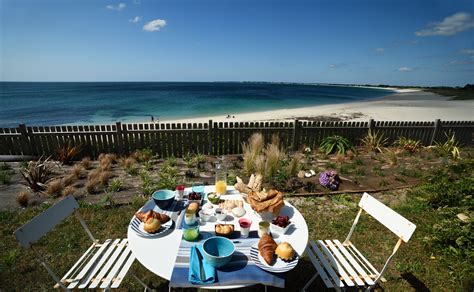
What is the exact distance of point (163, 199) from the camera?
Answer: 269 cm

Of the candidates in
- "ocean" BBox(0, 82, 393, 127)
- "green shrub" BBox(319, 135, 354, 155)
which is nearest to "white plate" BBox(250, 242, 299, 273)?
"green shrub" BBox(319, 135, 354, 155)

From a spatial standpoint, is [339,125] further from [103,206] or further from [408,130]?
[103,206]

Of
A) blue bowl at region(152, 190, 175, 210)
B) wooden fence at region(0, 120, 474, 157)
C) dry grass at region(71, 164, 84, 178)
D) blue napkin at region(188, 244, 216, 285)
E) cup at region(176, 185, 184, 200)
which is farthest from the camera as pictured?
wooden fence at region(0, 120, 474, 157)

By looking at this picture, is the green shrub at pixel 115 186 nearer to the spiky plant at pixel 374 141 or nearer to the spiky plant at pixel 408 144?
the spiky plant at pixel 374 141

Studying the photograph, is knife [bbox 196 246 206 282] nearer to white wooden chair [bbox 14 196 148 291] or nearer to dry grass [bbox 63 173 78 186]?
white wooden chair [bbox 14 196 148 291]

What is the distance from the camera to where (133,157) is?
7215 mm

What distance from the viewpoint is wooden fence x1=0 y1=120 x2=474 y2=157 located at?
23.2 ft

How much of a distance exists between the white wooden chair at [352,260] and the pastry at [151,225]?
1672 millimetres

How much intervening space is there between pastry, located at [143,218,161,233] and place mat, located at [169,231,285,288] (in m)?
0.36

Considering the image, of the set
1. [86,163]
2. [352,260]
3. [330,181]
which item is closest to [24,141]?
[86,163]

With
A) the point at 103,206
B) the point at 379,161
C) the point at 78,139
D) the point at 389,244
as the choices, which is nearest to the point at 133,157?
the point at 78,139

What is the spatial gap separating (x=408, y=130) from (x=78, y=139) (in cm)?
1194

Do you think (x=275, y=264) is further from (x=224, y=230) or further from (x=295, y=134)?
(x=295, y=134)

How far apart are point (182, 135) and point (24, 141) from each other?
4.80 m
